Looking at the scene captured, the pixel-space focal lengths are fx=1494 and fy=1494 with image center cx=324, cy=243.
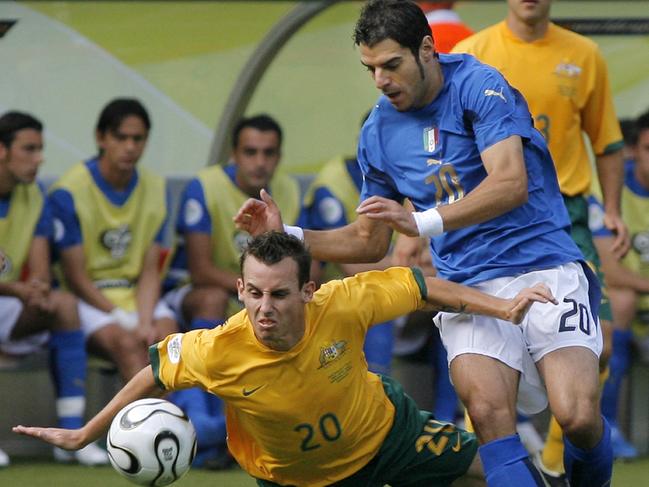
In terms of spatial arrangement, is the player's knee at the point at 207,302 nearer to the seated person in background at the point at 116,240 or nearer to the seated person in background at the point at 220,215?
the seated person in background at the point at 220,215

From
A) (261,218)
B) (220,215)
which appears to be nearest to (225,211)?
(220,215)

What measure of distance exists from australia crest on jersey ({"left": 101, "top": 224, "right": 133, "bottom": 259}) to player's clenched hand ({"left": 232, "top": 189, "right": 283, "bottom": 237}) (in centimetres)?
295

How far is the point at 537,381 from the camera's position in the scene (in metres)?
5.34

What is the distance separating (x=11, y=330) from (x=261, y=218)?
2796 mm

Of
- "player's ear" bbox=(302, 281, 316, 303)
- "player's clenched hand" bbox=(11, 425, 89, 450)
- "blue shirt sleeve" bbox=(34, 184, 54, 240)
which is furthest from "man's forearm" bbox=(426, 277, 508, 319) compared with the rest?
"blue shirt sleeve" bbox=(34, 184, 54, 240)

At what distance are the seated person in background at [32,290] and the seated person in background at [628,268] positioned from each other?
8.79 ft

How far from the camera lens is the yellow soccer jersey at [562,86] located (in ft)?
20.6

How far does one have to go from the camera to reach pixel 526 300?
16.4ft

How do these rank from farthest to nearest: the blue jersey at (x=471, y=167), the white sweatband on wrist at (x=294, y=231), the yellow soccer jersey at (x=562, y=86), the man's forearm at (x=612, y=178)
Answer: the man's forearm at (x=612, y=178) < the yellow soccer jersey at (x=562, y=86) < the white sweatband on wrist at (x=294, y=231) < the blue jersey at (x=471, y=167)

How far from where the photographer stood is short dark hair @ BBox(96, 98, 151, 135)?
811 centimetres

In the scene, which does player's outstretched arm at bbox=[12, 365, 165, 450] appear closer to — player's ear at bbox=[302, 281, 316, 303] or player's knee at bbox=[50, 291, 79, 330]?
player's ear at bbox=[302, 281, 316, 303]

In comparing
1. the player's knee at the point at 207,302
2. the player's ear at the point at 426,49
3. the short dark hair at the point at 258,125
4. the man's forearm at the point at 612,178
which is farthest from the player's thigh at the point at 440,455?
the short dark hair at the point at 258,125

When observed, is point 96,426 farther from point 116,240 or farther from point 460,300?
point 116,240

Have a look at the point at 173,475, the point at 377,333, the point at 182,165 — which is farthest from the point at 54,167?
the point at 173,475
